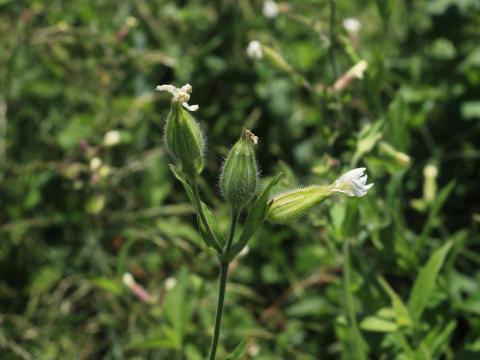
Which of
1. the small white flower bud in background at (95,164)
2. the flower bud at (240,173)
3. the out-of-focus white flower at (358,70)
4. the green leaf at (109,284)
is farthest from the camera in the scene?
the small white flower bud in background at (95,164)

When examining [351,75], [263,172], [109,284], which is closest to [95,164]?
[109,284]

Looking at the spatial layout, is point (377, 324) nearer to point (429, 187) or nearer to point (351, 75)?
point (429, 187)

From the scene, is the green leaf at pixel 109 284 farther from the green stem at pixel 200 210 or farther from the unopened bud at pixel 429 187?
the unopened bud at pixel 429 187

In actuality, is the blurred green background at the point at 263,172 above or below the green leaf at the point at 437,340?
above

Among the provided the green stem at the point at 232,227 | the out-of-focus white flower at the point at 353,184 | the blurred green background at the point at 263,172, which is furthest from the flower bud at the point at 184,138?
the blurred green background at the point at 263,172

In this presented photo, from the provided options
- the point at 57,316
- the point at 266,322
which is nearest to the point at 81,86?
the point at 57,316
